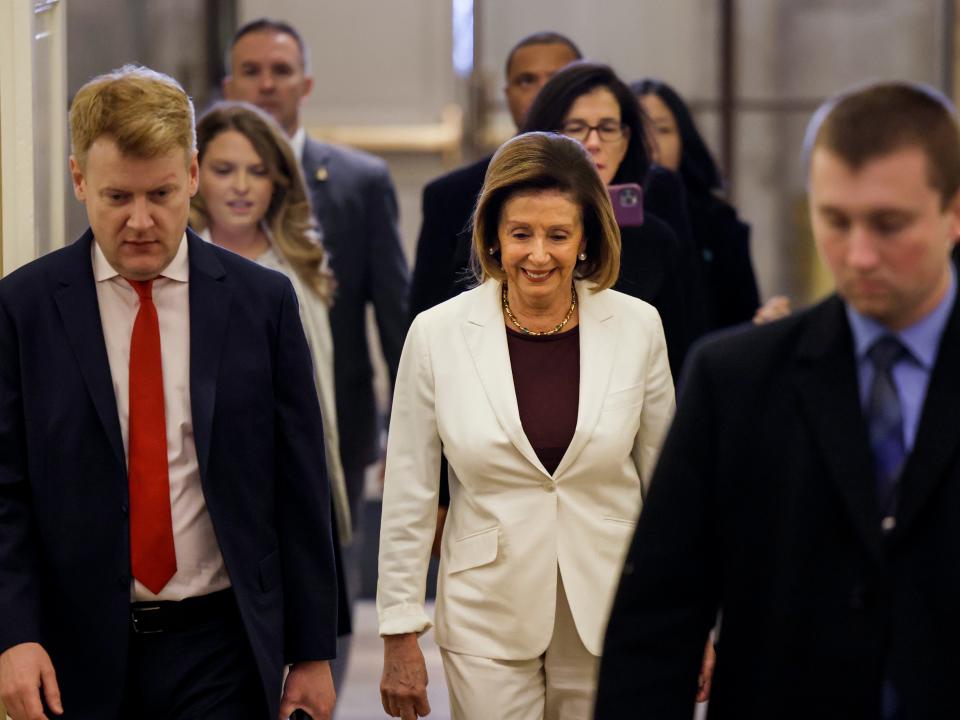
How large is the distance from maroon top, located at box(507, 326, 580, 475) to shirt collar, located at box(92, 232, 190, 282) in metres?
0.66

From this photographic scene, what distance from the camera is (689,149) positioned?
18.5 feet

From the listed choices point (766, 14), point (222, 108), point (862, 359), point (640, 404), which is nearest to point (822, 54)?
point (766, 14)

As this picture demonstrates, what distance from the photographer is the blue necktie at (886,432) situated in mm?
2086

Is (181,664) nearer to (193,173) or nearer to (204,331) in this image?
(204,331)

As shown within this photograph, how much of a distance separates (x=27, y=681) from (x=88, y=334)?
22.8 inches

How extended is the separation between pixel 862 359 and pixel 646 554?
14.4 inches

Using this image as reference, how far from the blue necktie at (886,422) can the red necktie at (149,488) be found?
4.24 ft

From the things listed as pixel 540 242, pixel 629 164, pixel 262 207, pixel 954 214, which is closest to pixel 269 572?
pixel 540 242

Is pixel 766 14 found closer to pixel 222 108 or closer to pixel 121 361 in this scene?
pixel 222 108

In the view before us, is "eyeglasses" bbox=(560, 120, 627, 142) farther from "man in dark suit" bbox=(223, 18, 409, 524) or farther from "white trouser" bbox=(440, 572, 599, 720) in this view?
"man in dark suit" bbox=(223, 18, 409, 524)

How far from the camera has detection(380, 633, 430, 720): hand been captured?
3340 mm

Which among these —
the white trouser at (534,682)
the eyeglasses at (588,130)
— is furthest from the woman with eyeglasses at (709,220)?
the white trouser at (534,682)

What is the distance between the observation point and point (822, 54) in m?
10.6

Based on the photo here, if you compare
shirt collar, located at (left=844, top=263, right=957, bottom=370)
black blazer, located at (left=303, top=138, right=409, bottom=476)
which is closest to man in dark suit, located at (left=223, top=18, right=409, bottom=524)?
black blazer, located at (left=303, top=138, right=409, bottom=476)
